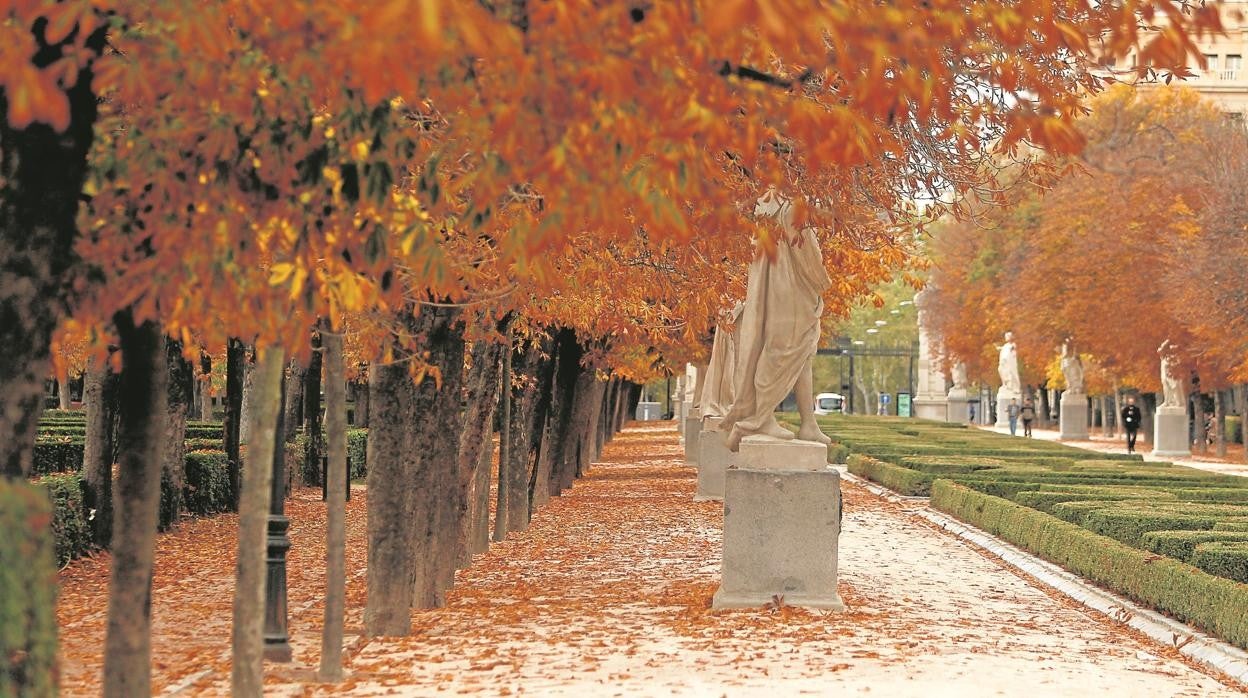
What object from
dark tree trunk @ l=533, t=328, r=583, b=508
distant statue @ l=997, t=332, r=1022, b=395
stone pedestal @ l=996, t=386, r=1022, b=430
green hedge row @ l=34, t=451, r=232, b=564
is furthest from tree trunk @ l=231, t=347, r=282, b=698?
distant statue @ l=997, t=332, r=1022, b=395

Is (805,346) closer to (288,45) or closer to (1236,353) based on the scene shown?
(288,45)

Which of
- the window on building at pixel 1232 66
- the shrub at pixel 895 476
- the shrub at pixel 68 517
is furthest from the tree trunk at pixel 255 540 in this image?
the window on building at pixel 1232 66

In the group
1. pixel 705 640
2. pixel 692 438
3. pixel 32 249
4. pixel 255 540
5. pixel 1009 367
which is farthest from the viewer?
pixel 1009 367

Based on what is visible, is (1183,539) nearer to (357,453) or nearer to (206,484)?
(206,484)

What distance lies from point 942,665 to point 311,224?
219 inches

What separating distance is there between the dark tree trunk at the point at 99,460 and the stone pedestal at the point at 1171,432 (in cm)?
3628

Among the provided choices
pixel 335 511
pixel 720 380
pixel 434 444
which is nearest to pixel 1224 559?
pixel 434 444

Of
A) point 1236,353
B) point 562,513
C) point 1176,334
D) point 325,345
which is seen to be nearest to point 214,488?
point 562,513

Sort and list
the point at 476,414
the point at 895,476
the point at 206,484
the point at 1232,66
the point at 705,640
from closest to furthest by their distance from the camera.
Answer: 1. the point at 705,640
2. the point at 476,414
3. the point at 206,484
4. the point at 895,476
5. the point at 1232,66

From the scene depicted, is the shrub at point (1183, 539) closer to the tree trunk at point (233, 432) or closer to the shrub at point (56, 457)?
the tree trunk at point (233, 432)

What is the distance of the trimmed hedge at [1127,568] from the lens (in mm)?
11641

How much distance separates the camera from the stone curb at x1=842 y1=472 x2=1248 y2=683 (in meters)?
10.9

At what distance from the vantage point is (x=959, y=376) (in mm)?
80938

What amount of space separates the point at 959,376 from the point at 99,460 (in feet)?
220
